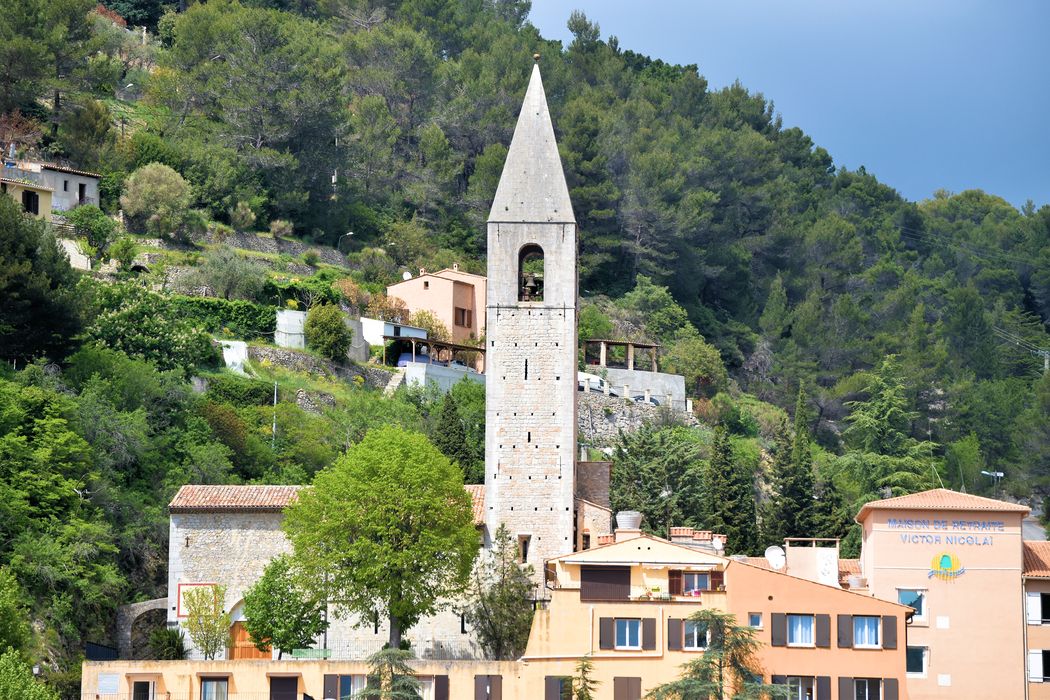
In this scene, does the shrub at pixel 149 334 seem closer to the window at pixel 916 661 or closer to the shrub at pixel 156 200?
the shrub at pixel 156 200

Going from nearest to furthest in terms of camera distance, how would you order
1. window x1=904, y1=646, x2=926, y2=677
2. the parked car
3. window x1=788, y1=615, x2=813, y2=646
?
window x1=788, y1=615, x2=813, y2=646 < window x1=904, y1=646, x2=926, y2=677 < the parked car

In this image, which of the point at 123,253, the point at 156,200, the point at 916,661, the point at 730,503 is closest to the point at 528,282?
the point at 730,503

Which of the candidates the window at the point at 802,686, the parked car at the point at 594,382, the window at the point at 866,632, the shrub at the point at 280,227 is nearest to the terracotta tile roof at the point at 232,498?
the window at the point at 802,686

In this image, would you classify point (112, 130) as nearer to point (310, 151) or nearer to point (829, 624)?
point (310, 151)

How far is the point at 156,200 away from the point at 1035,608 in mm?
40368

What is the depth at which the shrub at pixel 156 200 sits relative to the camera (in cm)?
7669

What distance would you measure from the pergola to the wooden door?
3129cm

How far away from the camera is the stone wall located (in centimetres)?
7200

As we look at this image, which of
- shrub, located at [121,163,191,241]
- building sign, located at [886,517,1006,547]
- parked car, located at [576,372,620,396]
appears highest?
shrub, located at [121,163,191,241]

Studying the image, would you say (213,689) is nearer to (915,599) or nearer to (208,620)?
(208,620)

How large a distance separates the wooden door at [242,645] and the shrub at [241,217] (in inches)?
1375

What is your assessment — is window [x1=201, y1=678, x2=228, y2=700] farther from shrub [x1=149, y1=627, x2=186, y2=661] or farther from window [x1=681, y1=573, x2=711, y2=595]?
window [x1=681, y1=573, x2=711, y2=595]

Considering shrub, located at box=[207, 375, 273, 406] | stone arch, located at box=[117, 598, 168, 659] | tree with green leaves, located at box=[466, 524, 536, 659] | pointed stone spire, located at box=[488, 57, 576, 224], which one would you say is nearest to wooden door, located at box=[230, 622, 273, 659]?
stone arch, located at box=[117, 598, 168, 659]

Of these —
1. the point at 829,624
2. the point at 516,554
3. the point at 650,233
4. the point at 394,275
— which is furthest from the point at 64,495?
the point at 650,233
